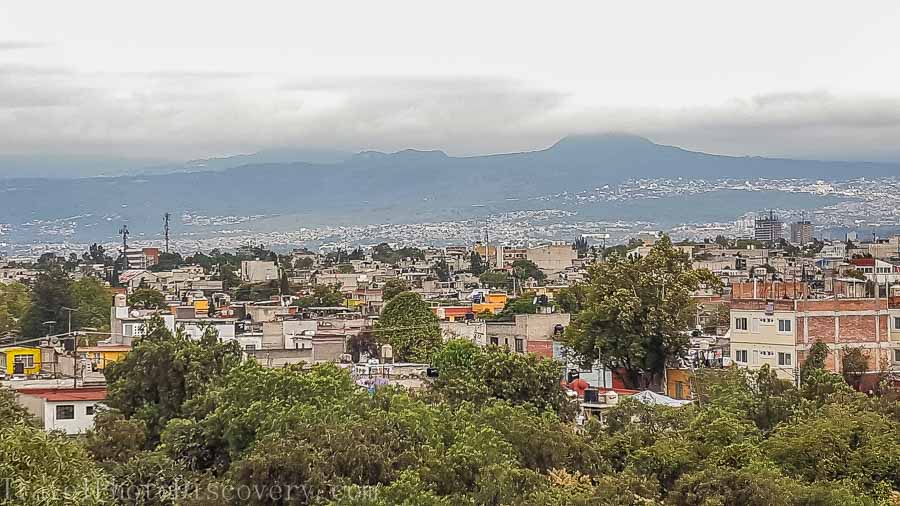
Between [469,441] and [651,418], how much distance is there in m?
6.99

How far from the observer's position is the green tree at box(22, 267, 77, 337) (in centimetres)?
7738

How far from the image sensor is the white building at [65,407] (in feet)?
130

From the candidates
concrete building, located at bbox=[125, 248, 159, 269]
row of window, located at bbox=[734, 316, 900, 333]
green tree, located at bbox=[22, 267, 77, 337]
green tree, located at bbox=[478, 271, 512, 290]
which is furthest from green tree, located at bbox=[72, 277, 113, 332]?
concrete building, located at bbox=[125, 248, 159, 269]

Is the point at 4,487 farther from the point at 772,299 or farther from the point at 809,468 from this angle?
the point at 772,299

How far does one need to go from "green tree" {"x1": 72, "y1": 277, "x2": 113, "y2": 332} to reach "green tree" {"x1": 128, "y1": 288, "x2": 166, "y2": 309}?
54.7 inches

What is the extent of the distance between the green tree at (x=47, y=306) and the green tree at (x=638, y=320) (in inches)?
1333

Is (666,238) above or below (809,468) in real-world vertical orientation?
above

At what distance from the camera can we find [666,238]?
53594 millimetres

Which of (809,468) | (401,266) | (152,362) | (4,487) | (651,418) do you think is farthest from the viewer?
(401,266)

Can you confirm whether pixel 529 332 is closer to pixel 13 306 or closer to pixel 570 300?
pixel 570 300

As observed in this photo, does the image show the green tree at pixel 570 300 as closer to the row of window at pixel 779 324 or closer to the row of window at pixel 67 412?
the row of window at pixel 779 324

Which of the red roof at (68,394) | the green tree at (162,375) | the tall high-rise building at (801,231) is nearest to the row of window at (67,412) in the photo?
the red roof at (68,394)

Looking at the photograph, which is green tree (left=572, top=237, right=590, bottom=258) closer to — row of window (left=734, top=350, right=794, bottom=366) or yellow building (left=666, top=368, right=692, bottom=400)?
row of window (left=734, top=350, right=794, bottom=366)

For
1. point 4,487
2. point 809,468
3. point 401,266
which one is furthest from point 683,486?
point 401,266
